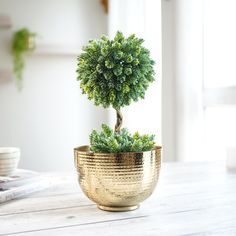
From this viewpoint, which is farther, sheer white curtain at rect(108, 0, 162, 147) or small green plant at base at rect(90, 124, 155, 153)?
sheer white curtain at rect(108, 0, 162, 147)

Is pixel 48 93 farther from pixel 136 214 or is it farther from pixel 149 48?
pixel 136 214

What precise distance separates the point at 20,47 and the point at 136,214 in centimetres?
210

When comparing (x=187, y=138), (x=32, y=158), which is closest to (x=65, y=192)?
(x=187, y=138)

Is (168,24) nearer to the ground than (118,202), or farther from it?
farther from it

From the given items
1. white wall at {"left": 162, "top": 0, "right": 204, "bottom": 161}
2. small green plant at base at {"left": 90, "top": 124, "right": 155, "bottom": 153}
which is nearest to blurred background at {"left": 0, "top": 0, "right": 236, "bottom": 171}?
white wall at {"left": 162, "top": 0, "right": 204, "bottom": 161}

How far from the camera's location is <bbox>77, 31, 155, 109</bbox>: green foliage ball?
0.75 m

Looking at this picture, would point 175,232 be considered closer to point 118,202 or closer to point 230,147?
point 118,202

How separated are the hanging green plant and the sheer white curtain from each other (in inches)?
26.7

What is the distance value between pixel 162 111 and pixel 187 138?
223 millimetres

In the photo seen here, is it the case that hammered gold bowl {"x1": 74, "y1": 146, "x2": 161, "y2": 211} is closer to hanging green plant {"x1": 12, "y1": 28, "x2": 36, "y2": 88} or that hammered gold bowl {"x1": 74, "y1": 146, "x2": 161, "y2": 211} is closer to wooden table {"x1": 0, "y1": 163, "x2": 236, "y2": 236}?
wooden table {"x1": 0, "y1": 163, "x2": 236, "y2": 236}

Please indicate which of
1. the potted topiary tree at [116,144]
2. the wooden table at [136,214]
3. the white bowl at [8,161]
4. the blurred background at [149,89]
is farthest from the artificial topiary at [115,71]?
the blurred background at [149,89]

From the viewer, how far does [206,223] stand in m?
0.73

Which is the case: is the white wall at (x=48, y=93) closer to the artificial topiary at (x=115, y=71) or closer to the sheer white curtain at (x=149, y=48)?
the sheer white curtain at (x=149, y=48)

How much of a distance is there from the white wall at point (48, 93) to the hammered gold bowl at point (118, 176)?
6.57ft
